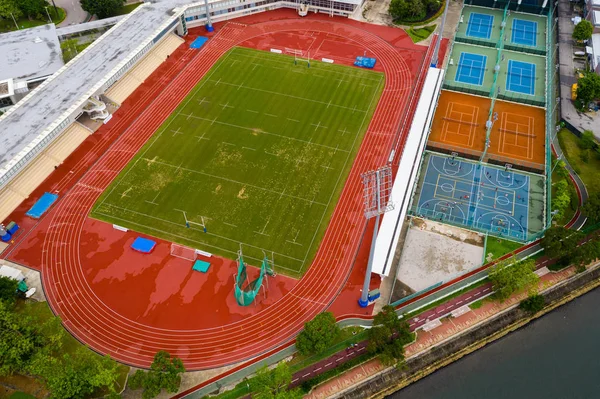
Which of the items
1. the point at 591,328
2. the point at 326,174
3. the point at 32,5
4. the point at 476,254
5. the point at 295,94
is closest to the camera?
the point at 591,328

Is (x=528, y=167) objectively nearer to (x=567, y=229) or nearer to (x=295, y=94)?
(x=567, y=229)

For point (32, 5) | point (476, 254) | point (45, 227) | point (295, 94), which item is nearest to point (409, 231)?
point (476, 254)

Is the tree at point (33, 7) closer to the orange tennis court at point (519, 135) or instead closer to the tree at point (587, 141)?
the orange tennis court at point (519, 135)

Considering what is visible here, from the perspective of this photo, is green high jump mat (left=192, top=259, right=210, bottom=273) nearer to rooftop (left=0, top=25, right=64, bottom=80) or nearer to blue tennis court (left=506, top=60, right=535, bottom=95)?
rooftop (left=0, top=25, right=64, bottom=80)

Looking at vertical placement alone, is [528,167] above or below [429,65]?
below

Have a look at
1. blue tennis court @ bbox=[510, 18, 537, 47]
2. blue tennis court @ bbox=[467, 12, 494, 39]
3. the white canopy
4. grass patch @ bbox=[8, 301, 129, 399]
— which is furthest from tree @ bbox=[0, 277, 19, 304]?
blue tennis court @ bbox=[510, 18, 537, 47]

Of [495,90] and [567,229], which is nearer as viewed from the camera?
[567,229]

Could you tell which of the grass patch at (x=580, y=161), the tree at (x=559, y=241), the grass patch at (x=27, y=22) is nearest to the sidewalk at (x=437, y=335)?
the tree at (x=559, y=241)
